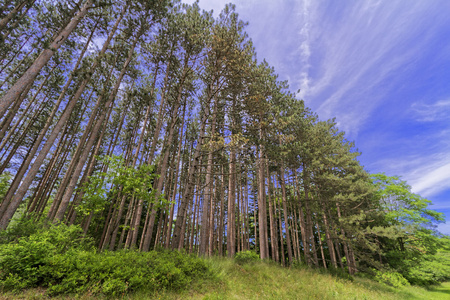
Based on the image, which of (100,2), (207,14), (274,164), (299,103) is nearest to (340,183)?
(274,164)

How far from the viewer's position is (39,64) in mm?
7672

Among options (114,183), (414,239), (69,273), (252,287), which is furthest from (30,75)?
(414,239)

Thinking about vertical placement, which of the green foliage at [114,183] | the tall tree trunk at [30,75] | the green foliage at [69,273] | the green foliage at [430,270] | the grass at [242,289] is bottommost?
the green foliage at [430,270]

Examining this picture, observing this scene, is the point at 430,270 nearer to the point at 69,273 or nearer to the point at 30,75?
the point at 69,273

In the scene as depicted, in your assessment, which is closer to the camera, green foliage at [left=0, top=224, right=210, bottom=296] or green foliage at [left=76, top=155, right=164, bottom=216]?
green foliage at [left=0, top=224, right=210, bottom=296]

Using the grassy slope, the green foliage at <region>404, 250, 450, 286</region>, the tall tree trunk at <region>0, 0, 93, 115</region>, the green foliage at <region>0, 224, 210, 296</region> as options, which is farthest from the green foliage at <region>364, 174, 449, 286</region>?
the tall tree trunk at <region>0, 0, 93, 115</region>

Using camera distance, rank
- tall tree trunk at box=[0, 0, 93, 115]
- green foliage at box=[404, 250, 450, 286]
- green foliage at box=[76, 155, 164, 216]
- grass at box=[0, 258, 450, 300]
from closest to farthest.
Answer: grass at box=[0, 258, 450, 300], tall tree trunk at box=[0, 0, 93, 115], green foliage at box=[76, 155, 164, 216], green foliage at box=[404, 250, 450, 286]

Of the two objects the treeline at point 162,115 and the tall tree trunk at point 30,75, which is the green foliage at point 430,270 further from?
the tall tree trunk at point 30,75

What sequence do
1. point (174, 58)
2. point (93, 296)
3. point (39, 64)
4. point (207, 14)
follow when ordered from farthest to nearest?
point (174, 58) < point (207, 14) < point (39, 64) < point (93, 296)

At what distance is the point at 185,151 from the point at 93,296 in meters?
17.9

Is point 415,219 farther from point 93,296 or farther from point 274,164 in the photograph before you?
point 93,296

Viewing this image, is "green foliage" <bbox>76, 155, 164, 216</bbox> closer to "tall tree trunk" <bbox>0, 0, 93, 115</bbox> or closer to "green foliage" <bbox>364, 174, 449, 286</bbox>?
"tall tree trunk" <bbox>0, 0, 93, 115</bbox>

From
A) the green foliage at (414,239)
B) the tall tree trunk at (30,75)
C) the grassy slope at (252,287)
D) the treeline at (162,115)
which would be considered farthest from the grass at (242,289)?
the green foliage at (414,239)

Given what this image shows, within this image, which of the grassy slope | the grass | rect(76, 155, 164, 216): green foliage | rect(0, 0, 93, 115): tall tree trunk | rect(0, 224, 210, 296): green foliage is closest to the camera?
rect(0, 224, 210, 296): green foliage
